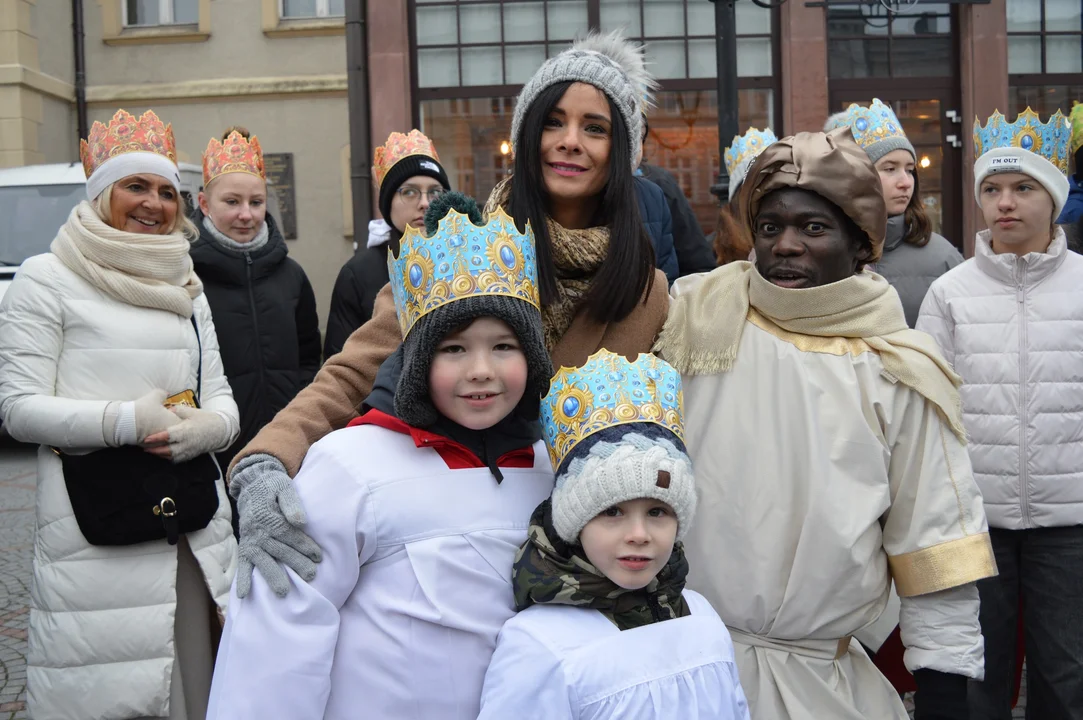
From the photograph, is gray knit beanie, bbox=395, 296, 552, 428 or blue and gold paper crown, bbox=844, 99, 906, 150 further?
blue and gold paper crown, bbox=844, 99, 906, 150

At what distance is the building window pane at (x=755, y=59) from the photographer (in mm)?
11656

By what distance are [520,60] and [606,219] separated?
9.39 m

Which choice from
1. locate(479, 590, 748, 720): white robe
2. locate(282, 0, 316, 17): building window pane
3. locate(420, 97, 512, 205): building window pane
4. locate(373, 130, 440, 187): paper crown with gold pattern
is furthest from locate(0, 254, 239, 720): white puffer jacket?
locate(282, 0, 316, 17): building window pane

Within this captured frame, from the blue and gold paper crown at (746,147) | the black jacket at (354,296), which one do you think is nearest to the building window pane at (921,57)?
the blue and gold paper crown at (746,147)

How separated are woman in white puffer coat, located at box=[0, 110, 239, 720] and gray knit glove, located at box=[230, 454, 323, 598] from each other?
173 cm

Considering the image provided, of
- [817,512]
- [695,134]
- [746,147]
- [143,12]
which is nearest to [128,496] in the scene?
[817,512]

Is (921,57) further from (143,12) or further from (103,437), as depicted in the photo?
(143,12)

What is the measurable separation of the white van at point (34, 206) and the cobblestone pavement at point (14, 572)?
6.42ft

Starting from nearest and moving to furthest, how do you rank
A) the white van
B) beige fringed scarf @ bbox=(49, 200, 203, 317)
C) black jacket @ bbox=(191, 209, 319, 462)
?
beige fringed scarf @ bbox=(49, 200, 203, 317) → black jacket @ bbox=(191, 209, 319, 462) → the white van

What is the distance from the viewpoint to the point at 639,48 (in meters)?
2.96

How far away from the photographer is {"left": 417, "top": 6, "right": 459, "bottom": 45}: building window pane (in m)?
11.7

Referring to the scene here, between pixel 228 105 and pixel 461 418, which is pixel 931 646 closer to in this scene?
pixel 461 418

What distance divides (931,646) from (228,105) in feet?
53.6

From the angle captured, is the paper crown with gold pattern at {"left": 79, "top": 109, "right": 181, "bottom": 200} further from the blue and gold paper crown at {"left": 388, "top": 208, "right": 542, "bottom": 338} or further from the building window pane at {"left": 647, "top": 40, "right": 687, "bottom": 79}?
the building window pane at {"left": 647, "top": 40, "right": 687, "bottom": 79}
